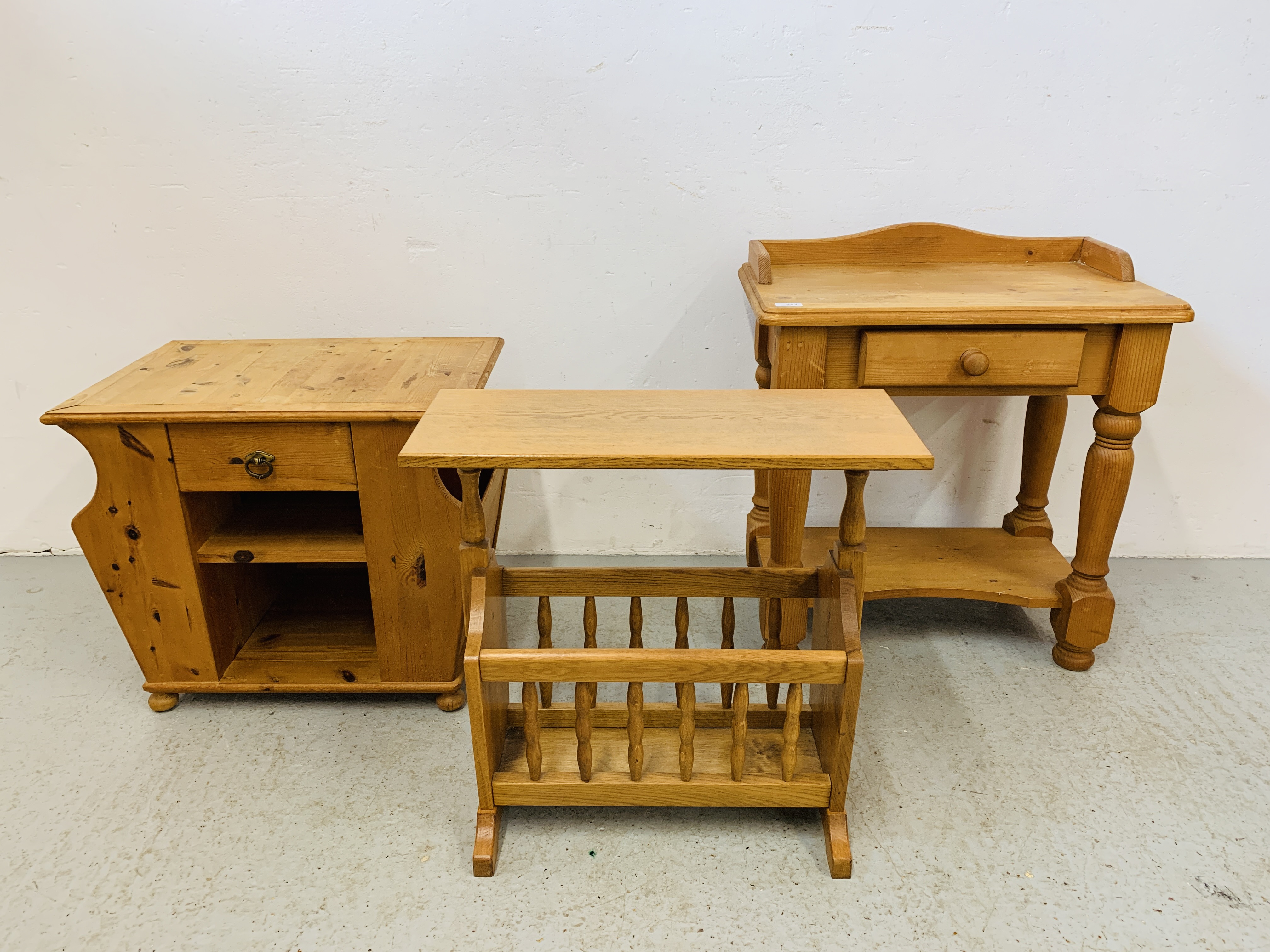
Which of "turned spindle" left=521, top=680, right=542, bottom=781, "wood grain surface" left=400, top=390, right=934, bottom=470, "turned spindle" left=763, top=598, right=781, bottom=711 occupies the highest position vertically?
"wood grain surface" left=400, top=390, right=934, bottom=470

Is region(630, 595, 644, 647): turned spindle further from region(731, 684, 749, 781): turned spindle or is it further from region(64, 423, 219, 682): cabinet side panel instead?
region(64, 423, 219, 682): cabinet side panel

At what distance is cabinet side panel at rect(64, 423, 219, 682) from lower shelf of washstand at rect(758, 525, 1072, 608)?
4.62 ft

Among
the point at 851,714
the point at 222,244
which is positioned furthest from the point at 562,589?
the point at 222,244

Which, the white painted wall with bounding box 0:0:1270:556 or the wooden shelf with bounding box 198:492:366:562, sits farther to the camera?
the white painted wall with bounding box 0:0:1270:556

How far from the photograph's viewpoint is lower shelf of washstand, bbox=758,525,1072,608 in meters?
2.36

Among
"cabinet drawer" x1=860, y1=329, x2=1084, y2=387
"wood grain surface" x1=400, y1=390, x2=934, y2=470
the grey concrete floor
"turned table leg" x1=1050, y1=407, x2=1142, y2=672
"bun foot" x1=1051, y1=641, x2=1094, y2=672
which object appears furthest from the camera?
"bun foot" x1=1051, y1=641, x2=1094, y2=672

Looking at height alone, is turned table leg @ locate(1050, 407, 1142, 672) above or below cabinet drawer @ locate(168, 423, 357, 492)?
below

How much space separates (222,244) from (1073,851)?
263 cm

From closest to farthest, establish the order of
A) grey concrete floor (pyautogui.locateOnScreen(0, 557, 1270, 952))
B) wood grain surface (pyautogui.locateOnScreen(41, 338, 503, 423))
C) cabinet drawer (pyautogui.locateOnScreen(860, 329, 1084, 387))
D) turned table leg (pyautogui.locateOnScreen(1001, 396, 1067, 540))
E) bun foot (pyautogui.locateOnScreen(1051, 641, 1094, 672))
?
grey concrete floor (pyautogui.locateOnScreen(0, 557, 1270, 952))
wood grain surface (pyautogui.locateOnScreen(41, 338, 503, 423))
cabinet drawer (pyautogui.locateOnScreen(860, 329, 1084, 387))
bun foot (pyautogui.locateOnScreen(1051, 641, 1094, 672))
turned table leg (pyautogui.locateOnScreen(1001, 396, 1067, 540))

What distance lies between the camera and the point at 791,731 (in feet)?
5.59

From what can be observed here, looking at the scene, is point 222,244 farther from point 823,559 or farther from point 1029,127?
point 1029,127

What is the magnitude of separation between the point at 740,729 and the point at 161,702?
1432 millimetres

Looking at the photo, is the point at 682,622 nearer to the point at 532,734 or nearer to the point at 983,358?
the point at 532,734

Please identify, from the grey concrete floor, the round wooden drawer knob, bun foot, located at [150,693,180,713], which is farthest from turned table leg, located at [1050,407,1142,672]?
bun foot, located at [150,693,180,713]
